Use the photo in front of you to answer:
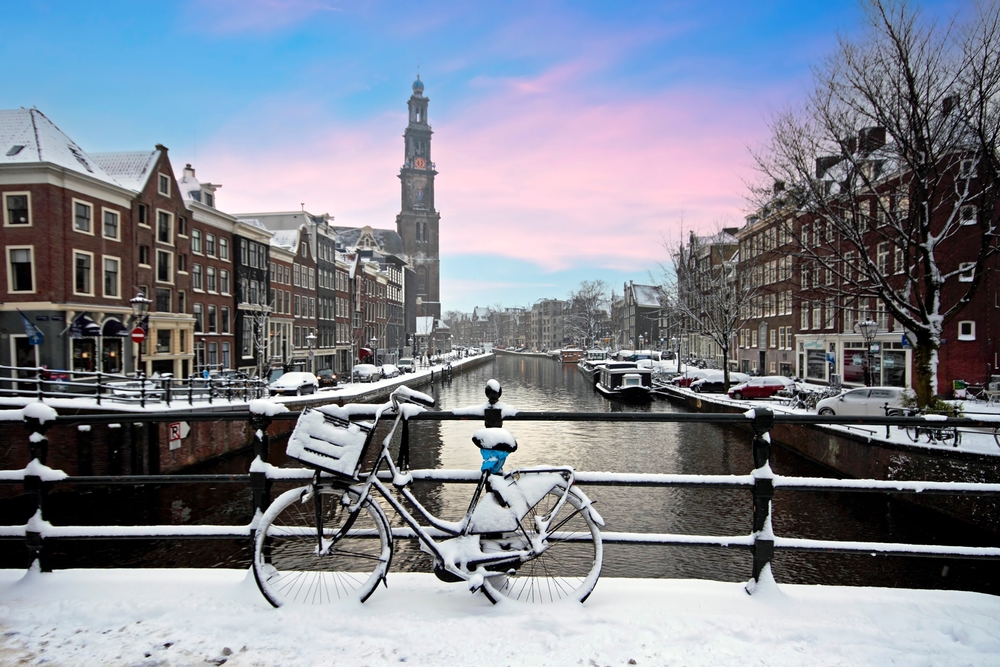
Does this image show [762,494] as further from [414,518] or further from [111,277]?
[111,277]

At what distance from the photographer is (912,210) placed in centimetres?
1664

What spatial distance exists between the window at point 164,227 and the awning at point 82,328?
6632 millimetres

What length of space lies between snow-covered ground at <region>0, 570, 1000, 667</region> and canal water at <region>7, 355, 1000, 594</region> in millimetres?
5030

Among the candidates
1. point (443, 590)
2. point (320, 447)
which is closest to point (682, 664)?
point (443, 590)

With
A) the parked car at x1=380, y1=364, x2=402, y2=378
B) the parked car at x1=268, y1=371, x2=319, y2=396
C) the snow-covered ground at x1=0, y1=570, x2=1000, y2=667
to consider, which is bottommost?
the parked car at x1=380, y1=364, x2=402, y2=378

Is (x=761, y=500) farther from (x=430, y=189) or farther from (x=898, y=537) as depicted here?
(x=430, y=189)

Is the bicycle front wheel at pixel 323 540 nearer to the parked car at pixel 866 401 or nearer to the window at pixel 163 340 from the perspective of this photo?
the parked car at pixel 866 401

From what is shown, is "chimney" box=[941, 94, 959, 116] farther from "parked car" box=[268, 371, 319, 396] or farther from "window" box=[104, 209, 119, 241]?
"window" box=[104, 209, 119, 241]

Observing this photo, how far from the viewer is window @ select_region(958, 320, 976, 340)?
87.6 feet

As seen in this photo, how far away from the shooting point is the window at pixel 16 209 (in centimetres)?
2400

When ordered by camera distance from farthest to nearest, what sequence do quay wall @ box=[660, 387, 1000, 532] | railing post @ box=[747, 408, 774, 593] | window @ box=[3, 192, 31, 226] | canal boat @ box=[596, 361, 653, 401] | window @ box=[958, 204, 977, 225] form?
1. canal boat @ box=[596, 361, 653, 401]
2. window @ box=[3, 192, 31, 226]
3. window @ box=[958, 204, 977, 225]
4. quay wall @ box=[660, 387, 1000, 532]
5. railing post @ box=[747, 408, 774, 593]

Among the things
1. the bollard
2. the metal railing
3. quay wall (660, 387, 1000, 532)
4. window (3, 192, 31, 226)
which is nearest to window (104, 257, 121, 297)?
window (3, 192, 31, 226)

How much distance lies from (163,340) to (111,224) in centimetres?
700

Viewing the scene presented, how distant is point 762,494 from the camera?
3.67 metres
